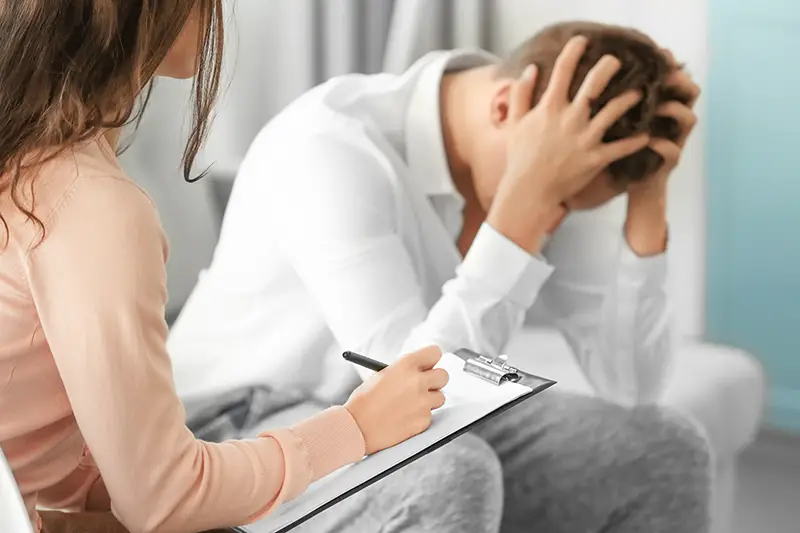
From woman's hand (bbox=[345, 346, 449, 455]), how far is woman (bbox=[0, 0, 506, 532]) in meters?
0.01

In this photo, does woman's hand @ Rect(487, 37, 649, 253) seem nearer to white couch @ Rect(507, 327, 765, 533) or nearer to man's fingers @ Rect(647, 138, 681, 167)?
man's fingers @ Rect(647, 138, 681, 167)

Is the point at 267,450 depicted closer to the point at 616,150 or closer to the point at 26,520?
the point at 26,520

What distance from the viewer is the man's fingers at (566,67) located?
1.10 metres

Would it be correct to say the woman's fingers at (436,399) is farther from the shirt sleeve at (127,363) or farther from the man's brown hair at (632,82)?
the man's brown hair at (632,82)

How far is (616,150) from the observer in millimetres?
1083

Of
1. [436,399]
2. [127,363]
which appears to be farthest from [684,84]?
[127,363]

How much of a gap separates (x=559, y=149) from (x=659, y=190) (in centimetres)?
12

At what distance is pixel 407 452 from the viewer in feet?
2.49

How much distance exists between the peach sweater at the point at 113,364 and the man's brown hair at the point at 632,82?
1.80 ft

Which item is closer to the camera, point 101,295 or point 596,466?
point 101,295

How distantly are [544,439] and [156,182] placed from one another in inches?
26.4

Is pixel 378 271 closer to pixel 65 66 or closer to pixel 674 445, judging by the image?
pixel 674 445

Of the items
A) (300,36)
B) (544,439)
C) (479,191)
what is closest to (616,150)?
(479,191)

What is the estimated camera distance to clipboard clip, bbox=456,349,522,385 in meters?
0.84
